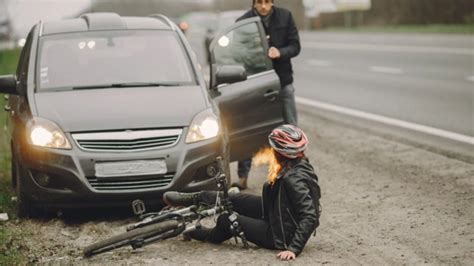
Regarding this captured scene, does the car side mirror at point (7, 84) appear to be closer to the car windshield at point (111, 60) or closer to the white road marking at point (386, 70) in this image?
the car windshield at point (111, 60)

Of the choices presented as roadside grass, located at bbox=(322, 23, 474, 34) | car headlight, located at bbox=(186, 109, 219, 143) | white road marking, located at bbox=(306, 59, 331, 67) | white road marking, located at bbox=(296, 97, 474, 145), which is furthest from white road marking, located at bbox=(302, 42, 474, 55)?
car headlight, located at bbox=(186, 109, 219, 143)

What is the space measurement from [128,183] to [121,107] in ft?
2.40

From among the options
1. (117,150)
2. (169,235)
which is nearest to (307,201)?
(169,235)

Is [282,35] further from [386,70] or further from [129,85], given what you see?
[386,70]

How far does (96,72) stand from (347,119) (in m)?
6.81

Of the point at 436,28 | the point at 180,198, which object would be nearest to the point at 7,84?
the point at 180,198

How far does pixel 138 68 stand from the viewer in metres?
9.46

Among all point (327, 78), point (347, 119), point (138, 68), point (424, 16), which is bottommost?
point (424, 16)

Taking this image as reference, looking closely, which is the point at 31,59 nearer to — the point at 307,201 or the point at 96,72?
the point at 96,72

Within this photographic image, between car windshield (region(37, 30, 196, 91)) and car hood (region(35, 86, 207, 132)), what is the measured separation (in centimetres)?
20

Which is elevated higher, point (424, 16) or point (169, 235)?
point (169, 235)

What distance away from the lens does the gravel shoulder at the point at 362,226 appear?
23.1ft

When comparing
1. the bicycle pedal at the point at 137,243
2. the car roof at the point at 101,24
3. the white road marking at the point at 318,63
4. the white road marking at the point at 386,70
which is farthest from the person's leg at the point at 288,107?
the white road marking at the point at 318,63

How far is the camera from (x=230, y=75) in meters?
9.43
